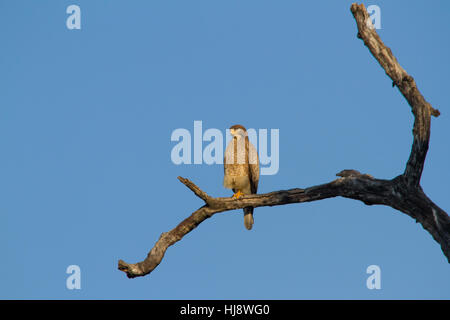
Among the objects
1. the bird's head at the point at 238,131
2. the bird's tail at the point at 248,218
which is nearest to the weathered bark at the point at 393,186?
the bird's tail at the point at 248,218

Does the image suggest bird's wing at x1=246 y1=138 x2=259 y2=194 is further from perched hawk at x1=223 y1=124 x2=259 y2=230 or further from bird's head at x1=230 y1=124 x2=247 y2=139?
bird's head at x1=230 y1=124 x2=247 y2=139

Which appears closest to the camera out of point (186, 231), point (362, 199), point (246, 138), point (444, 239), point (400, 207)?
point (444, 239)

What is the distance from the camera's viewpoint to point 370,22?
26.6ft

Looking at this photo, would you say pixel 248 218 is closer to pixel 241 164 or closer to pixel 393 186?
pixel 241 164

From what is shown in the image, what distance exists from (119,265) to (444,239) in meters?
4.97

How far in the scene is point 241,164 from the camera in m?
12.0

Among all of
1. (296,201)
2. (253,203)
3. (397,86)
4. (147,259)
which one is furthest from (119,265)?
(397,86)

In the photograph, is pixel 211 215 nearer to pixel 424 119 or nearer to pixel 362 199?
pixel 362 199

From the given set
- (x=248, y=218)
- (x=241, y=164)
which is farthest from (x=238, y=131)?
(x=248, y=218)

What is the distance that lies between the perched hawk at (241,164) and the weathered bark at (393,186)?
2.80m

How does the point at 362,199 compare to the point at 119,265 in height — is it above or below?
above

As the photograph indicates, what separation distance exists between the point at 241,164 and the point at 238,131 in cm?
73

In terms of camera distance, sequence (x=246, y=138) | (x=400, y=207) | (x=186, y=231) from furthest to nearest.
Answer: (x=246, y=138) < (x=186, y=231) < (x=400, y=207)

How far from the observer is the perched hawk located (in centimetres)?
1185
